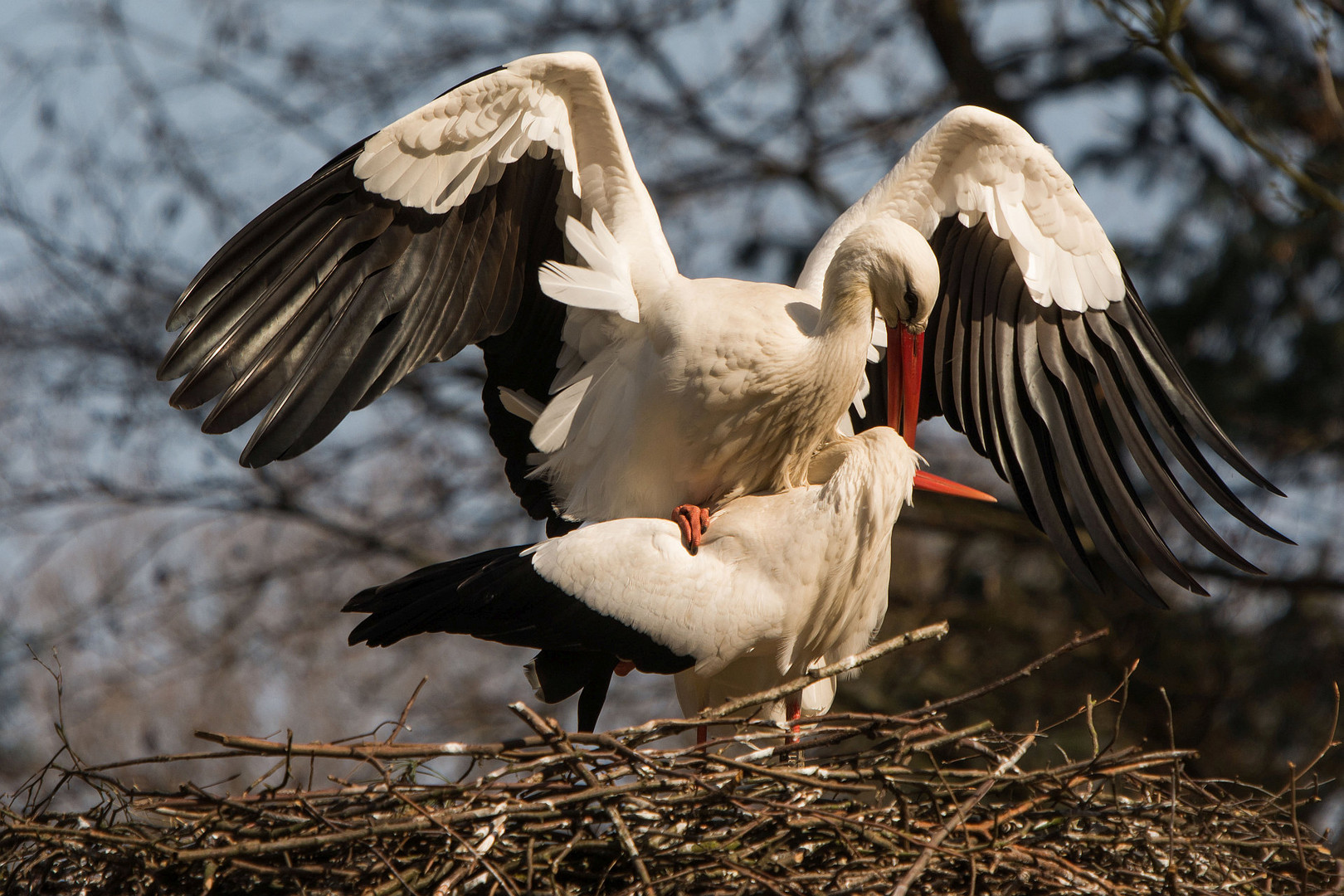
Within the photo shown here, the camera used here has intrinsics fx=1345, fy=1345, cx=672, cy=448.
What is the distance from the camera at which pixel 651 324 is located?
4.46 metres

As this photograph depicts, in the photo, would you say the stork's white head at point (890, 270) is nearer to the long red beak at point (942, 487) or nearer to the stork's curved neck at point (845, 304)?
the stork's curved neck at point (845, 304)

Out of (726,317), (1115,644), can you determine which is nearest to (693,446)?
(726,317)

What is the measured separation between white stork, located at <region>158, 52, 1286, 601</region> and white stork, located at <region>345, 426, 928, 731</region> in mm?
274

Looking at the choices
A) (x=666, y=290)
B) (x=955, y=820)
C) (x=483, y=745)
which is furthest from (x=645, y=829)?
(x=666, y=290)

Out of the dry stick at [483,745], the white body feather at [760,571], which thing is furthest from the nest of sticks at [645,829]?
the white body feather at [760,571]

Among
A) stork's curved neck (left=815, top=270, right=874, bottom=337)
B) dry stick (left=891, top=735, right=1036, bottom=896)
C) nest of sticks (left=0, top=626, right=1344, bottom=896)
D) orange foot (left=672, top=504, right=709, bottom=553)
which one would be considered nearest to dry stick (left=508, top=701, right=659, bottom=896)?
nest of sticks (left=0, top=626, right=1344, bottom=896)

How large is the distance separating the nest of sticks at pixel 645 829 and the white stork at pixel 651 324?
1.09 m

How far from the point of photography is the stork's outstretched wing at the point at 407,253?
162 inches

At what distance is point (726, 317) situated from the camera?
169 inches

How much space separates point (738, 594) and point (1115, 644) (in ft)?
17.5

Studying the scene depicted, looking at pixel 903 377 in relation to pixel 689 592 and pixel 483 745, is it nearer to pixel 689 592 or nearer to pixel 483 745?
pixel 689 592

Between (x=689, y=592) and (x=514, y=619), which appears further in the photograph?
(x=514, y=619)

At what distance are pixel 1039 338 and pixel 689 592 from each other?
1908 millimetres

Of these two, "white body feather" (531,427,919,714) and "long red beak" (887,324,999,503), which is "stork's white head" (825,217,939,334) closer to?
"long red beak" (887,324,999,503)
